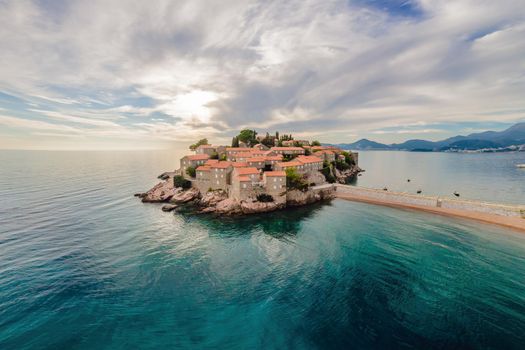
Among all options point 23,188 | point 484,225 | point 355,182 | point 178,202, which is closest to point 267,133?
point 355,182

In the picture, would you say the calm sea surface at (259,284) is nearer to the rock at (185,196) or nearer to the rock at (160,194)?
the rock at (185,196)

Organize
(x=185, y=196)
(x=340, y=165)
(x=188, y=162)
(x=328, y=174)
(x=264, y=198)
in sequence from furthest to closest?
(x=340, y=165) < (x=328, y=174) < (x=188, y=162) < (x=185, y=196) < (x=264, y=198)

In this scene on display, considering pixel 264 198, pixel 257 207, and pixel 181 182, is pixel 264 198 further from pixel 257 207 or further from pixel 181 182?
pixel 181 182

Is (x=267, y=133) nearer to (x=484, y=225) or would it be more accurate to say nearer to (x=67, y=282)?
(x=484, y=225)

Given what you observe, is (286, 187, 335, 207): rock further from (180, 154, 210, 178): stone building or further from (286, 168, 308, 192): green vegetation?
(180, 154, 210, 178): stone building

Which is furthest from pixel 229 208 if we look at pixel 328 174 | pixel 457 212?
pixel 457 212

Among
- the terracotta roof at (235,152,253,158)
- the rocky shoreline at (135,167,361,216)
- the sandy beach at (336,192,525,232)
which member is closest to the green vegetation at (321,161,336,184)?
the rocky shoreline at (135,167,361,216)
